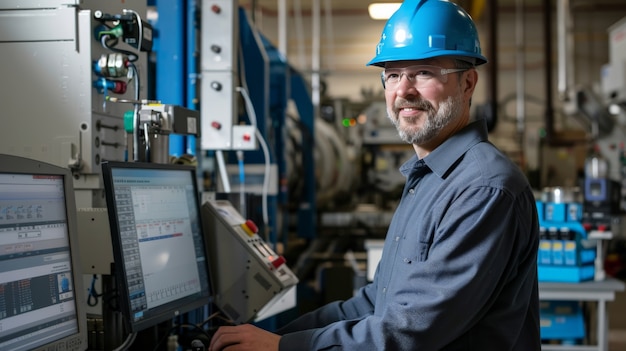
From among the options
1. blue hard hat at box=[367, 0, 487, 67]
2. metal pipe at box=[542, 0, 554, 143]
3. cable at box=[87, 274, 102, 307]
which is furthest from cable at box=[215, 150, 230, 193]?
metal pipe at box=[542, 0, 554, 143]

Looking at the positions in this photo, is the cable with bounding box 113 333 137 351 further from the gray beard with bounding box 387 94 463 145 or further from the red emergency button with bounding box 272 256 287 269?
the gray beard with bounding box 387 94 463 145

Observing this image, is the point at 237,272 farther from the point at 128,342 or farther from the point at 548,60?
the point at 548,60

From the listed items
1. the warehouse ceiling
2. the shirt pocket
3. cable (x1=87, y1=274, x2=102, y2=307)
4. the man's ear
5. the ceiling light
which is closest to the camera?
the shirt pocket

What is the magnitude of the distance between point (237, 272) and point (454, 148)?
76cm

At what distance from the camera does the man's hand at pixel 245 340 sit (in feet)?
4.98

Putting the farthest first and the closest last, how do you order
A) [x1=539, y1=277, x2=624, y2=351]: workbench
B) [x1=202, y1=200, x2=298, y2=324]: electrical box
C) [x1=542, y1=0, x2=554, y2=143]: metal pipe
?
[x1=542, y1=0, x2=554, y2=143]: metal pipe, [x1=539, y1=277, x2=624, y2=351]: workbench, [x1=202, y1=200, x2=298, y2=324]: electrical box

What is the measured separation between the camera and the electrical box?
202cm

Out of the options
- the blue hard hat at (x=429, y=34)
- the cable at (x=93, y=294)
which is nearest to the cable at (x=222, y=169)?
the cable at (x=93, y=294)

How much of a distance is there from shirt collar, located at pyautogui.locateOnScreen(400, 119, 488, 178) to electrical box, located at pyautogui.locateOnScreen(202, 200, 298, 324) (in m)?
0.64

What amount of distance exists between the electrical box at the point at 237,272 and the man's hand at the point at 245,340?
0.44 m

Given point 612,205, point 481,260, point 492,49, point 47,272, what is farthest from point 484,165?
point 492,49

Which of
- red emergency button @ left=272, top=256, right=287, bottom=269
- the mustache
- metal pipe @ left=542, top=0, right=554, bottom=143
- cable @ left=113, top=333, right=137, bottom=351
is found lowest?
cable @ left=113, top=333, right=137, bottom=351

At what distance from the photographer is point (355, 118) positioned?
841 centimetres

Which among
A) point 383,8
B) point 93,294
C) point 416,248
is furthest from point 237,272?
point 383,8
